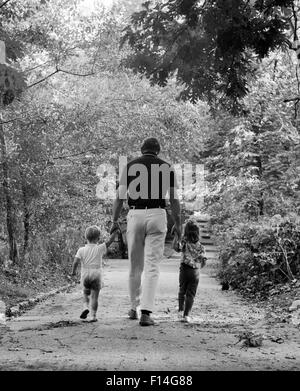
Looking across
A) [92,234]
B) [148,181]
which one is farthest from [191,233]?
[92,234]

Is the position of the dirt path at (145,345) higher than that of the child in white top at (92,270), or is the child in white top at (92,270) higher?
the child in white top at (92,270)

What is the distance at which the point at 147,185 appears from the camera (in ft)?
23.6

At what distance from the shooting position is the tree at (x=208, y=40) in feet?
21.9

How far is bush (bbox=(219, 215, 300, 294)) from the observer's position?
1195 cm

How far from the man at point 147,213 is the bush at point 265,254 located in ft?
16.7

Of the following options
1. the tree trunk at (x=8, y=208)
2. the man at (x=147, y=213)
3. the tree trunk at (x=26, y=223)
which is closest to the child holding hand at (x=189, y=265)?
the man at (x=147, y=213)

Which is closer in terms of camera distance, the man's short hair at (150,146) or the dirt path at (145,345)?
the dirt path at (145,345)

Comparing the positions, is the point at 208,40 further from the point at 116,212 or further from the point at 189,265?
the point at 189,265

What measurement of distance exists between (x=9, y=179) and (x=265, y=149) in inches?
300

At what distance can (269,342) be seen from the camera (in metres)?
6.23

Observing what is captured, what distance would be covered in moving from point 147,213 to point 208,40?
7.19ft

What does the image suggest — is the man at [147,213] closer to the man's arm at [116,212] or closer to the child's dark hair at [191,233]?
the man's arm at [116,212]

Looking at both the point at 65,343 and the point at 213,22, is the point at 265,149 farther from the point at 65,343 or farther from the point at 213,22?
the point at 65,343

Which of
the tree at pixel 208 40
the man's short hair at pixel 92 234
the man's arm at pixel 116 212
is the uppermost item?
the tree at pixel 208 40
